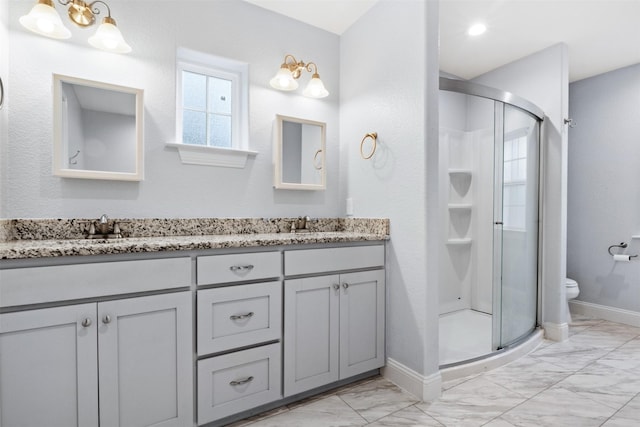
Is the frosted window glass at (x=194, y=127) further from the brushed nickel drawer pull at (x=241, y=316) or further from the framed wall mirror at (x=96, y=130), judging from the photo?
the brushed nickel drawer pull at (x=241, y=316)

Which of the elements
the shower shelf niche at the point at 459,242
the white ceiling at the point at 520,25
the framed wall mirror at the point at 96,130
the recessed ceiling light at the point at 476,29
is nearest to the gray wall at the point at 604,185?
the white ceiling at the point at 520,25

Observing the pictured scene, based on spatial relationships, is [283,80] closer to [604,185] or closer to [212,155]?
[212,155]

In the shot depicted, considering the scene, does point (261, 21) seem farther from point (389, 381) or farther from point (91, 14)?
point (389, 381)

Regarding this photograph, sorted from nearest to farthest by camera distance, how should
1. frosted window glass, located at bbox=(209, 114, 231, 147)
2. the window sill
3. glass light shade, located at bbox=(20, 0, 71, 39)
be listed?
1. glass light shade, located at bbox=(20, 0, 71, 39)
2. the window sill
3. frosted window glass, located at bbox=(209, 114, 231, 147)

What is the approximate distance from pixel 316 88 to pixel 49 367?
2047 mm

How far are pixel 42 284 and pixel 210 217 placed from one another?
940 millimetres

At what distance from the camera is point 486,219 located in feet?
8.88

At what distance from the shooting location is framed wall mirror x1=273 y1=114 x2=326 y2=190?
2242 mm

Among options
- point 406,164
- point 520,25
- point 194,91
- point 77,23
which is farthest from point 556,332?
point 77,23

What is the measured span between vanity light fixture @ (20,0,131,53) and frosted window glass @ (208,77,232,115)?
1.69 ft

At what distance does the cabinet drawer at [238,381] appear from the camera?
148 cm

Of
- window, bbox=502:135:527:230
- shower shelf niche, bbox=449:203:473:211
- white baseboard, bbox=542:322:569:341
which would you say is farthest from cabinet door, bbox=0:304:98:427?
white baseboard, bbox=542:322:569:341

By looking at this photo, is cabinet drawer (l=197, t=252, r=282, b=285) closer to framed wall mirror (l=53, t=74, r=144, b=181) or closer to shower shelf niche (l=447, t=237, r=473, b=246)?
framed wall mirror (l=53, t=74, r=144, b=181)

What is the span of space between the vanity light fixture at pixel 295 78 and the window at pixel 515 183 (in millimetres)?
1435
